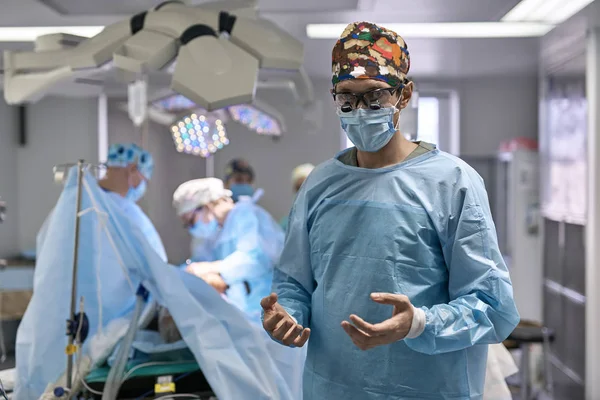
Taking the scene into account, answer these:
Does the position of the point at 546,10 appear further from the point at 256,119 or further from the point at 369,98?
the point at 369,98

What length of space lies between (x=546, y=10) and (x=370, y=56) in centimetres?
249

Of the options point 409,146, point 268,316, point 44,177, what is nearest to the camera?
point 268,316

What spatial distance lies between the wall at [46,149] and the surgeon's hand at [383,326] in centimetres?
399

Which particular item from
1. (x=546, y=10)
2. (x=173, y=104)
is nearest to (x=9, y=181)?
(x=173, y=104)

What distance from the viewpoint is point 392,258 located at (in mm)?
1400

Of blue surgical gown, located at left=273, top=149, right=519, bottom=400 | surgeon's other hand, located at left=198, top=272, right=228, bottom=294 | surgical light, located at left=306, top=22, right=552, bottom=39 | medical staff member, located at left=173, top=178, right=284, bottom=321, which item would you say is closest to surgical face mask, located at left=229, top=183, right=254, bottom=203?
medical staff member, located at left=173, top=178, right=284, bottom=321

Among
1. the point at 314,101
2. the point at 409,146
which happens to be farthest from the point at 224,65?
the point at 314,101

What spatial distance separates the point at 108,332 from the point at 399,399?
1.37 metres

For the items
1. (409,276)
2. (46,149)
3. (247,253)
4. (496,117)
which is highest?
(496,117)

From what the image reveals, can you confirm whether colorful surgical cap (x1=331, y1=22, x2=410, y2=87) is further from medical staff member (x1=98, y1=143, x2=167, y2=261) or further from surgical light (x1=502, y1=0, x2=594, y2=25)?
surgical light (x1=502, y1=0, x2=594, y2=25)

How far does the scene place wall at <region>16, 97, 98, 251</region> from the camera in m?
4.82

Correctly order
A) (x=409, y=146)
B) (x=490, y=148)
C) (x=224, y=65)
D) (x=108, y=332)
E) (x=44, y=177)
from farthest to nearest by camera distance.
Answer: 1. (x=490, y=148)
2. (x=44, y=177)
3. (x=108, y=332)
4. (x=224, y=65)
5. (x=409, y=146)

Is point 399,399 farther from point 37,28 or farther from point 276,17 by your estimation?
point 37,28

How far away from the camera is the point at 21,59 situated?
2.51 metres
